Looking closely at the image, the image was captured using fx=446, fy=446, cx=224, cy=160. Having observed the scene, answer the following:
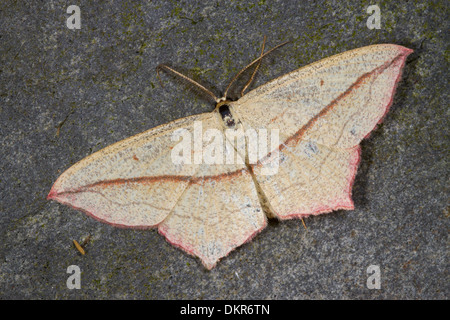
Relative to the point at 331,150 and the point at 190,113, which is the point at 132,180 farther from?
the point at 331,150

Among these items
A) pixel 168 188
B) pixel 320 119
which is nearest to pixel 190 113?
pixel 168 188

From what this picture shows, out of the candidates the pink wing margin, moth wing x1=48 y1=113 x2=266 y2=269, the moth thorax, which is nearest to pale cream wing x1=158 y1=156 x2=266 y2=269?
moth wing x1=48 y1=113 x2=266 y2=269

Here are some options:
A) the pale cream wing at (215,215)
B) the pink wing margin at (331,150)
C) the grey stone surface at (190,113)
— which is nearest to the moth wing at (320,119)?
the pink wing margin at (331,150)

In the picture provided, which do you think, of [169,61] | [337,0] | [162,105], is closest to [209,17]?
[169,61]

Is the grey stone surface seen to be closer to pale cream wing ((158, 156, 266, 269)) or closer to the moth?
pale cream wing ((158, 156, 266, 269))

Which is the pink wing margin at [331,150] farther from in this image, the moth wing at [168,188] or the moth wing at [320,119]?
the moth wing at [168,188]

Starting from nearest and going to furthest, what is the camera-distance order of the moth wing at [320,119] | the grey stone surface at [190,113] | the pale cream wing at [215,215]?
the moth wing at [320,119] < the pale cream wing at [215,215] < the grey stone surface at [190,113]

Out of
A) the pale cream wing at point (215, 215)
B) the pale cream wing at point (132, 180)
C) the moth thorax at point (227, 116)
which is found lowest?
the pale cream wing at point (215, 215)
